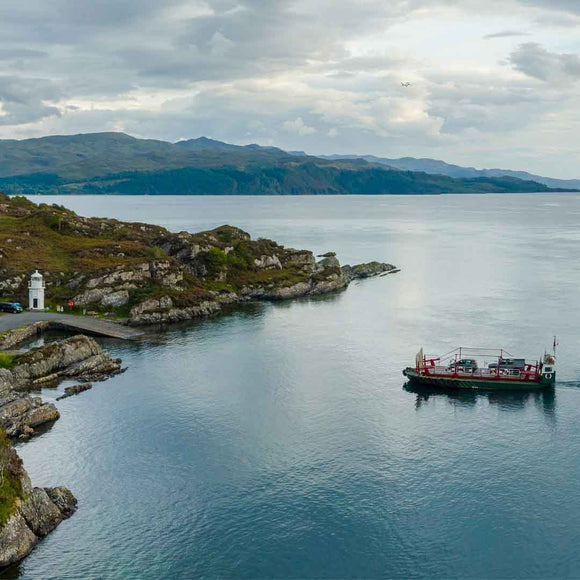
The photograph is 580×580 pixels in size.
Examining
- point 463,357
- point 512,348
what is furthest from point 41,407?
point 512,348

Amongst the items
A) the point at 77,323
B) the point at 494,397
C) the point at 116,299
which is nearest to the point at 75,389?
the point at 77,323

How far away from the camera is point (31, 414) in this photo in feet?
260

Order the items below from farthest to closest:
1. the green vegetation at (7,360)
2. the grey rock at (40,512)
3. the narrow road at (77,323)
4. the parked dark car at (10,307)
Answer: the parked dark car at (10,307)
the narrow road at (77,323)
the green vegetation at (7,360)
the grey rock at (40,512)

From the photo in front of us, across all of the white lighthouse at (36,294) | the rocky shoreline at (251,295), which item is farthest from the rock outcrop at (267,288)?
the white lighthouse at (36,294)

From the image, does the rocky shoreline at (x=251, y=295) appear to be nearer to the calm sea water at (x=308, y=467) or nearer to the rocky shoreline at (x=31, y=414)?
the calm sea water at (x=308, y=467)

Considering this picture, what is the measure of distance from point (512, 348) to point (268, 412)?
163 ft

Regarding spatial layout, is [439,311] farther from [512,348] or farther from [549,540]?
[549,540]

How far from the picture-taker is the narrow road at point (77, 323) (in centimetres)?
12235

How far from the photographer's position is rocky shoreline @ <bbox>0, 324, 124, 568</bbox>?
53625 millimetres

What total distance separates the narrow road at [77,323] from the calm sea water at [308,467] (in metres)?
7.51

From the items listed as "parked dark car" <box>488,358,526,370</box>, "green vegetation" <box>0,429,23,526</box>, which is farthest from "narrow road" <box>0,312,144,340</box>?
"parked dark car" <box>488,358,526,370</box>

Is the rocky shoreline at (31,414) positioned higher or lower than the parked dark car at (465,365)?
lower

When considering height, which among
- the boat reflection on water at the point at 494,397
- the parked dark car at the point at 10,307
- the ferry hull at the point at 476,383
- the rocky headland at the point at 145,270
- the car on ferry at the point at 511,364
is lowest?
the boat reflection on water at the point at 494,397

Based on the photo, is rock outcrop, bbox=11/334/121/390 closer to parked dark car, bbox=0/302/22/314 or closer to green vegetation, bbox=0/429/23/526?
parked dark car, bbox=0/302/22/314
